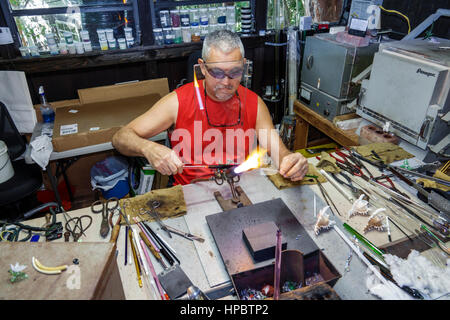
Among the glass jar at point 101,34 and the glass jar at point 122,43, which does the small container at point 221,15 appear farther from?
the glass jar at point 101,34

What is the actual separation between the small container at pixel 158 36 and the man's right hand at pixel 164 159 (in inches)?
89.2

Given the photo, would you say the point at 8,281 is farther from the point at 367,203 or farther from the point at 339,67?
the point at 339,67

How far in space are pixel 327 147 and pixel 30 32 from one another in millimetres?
3389

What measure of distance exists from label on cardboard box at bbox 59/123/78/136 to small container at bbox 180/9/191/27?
173 cm

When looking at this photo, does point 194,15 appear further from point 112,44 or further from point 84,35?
point 84,35

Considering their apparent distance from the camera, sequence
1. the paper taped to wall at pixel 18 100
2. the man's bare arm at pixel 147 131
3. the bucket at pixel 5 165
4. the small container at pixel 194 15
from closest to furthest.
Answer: the man's bare arm at pixel 147 131, the bucket at pixel 5 165, the paper taped to wall at pixel 18 100, the small container at pixel 194 15

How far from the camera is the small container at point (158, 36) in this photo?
3.50 metres

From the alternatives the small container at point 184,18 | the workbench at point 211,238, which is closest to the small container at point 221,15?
the small container at point 184,18

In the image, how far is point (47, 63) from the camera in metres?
3.17

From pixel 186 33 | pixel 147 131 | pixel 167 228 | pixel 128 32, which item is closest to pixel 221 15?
pixel 186 33

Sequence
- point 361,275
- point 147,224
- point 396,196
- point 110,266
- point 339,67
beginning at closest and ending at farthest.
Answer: point 110,266 < point 361,275 < point 147,224 < point 396,196 < point 339,67

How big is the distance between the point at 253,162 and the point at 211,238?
0.73 meters

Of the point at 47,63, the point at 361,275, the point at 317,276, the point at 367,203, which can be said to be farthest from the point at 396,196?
the point at 47,63

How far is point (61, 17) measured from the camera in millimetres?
3234
